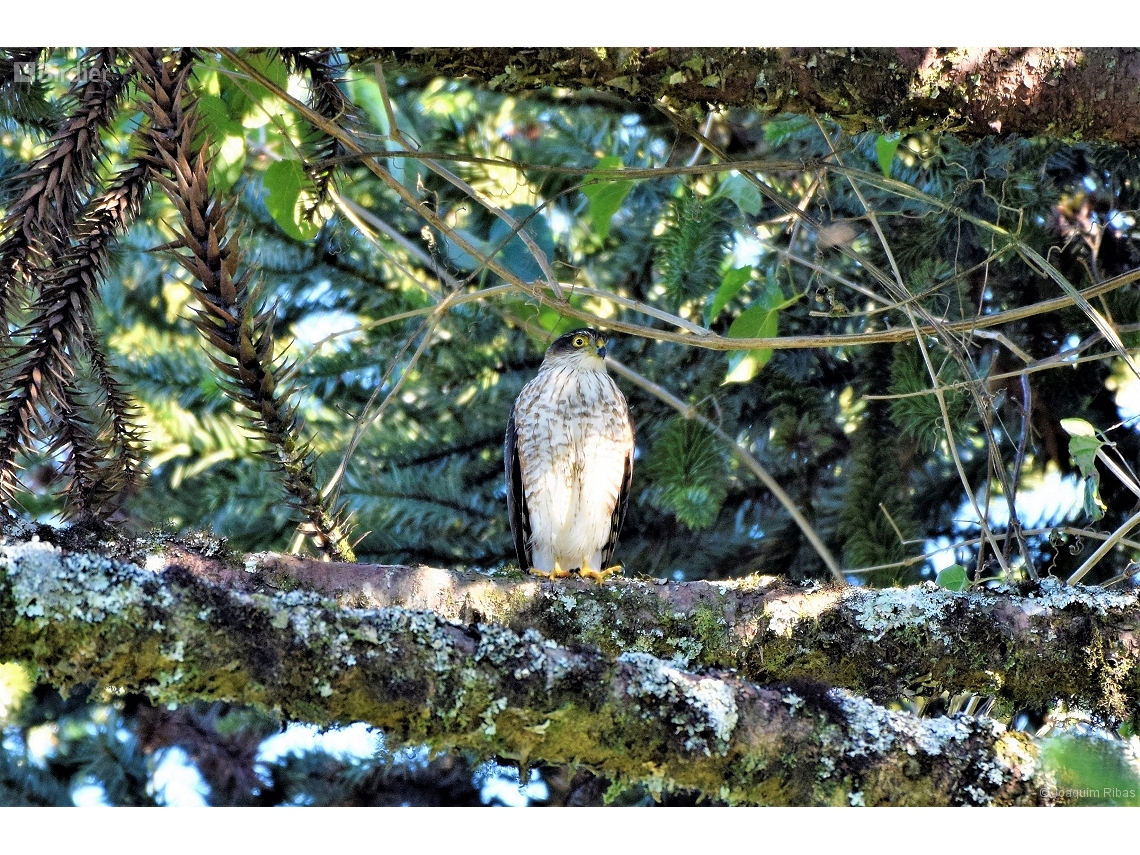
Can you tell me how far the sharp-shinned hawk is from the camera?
3.99 meters

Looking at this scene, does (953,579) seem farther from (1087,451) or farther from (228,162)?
(228,162)

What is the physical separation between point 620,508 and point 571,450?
298mm

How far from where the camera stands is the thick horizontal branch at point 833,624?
2418 mm

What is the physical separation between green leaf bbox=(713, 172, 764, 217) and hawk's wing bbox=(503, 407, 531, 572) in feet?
4.91

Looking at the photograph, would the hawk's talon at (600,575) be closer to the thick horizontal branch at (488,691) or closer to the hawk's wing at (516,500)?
the hawk's wing at (516,500)

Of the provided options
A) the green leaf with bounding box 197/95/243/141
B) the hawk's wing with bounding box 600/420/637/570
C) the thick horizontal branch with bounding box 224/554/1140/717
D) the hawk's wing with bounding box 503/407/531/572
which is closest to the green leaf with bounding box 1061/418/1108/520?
the thick horizontal branch with bounding box 224/554/1140/717

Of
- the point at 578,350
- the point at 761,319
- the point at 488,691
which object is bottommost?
the point at 488,691

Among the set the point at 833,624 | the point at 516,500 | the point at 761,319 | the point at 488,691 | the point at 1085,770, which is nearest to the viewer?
the point at 488,691

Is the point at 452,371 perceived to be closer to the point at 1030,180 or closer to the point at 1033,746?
the point at 1030,180

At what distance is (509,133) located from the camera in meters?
4.02

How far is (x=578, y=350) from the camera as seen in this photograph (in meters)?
4.09

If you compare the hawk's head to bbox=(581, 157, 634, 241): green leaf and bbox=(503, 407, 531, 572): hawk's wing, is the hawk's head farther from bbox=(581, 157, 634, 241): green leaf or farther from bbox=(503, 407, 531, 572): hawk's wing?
bbox=(581, 157, 634, 241): green leaf

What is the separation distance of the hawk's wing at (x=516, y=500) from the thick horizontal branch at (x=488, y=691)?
2088 mm

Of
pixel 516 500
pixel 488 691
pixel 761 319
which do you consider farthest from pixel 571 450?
pixel 488 691
